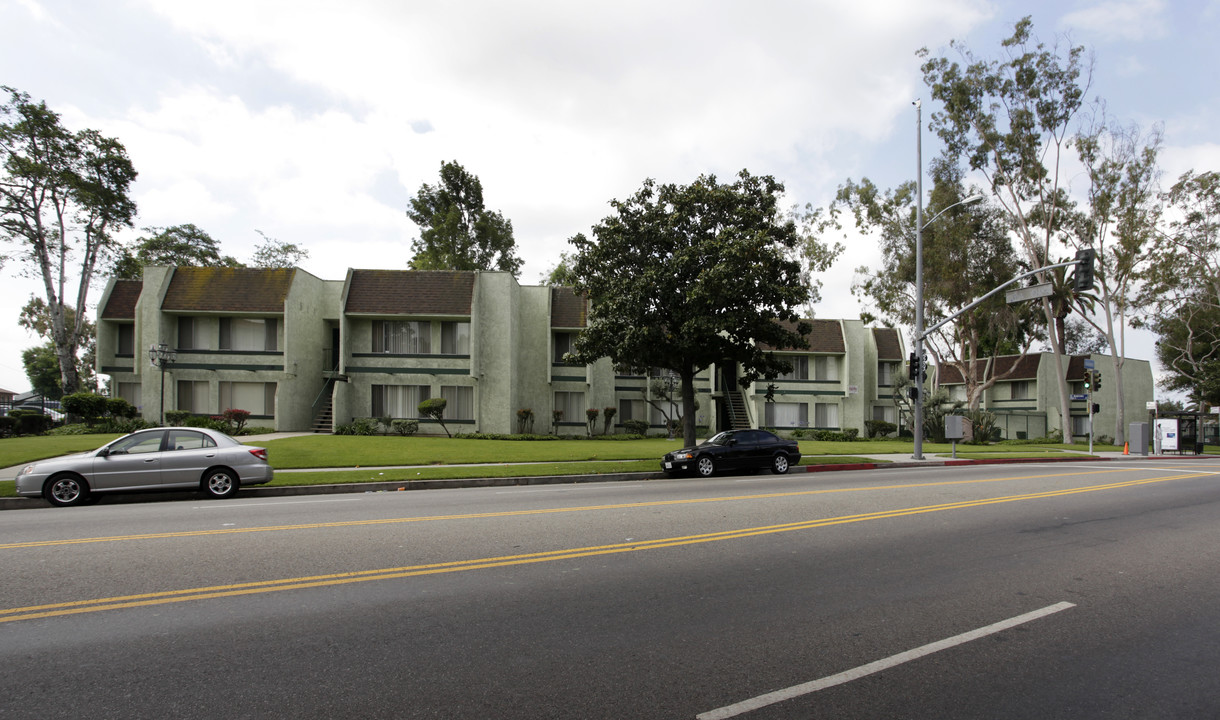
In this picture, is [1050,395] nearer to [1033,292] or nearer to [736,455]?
[1033,292]

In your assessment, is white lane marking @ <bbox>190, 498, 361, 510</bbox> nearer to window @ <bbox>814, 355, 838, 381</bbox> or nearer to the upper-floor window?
the upper-floor window

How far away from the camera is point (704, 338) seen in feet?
61.9

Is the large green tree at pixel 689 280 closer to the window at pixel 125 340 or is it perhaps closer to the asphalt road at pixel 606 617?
the asphalt road at pixel 606 617

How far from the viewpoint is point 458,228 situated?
49.6 meters

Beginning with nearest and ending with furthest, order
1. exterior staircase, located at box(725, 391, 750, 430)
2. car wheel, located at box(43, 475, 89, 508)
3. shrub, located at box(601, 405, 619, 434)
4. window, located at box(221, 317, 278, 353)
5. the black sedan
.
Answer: car wheel, located at box(43, 475, 89, 508)
the black sedan
window, located at box(221, 317, 278, 353)
shrub, located at box(601, 405, 619, 434)
exterior staircase, located at box(725, 391, 750, 430)

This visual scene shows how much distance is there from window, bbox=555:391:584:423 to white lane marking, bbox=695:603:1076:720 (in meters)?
28.5

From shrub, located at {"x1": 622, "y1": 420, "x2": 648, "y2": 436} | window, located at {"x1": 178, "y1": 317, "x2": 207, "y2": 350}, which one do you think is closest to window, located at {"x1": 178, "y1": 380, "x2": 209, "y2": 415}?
window, located at {"x1": 178, "y1": 317, "x2": 207, "y2": 350}

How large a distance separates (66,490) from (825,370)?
35.7m

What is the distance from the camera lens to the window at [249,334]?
29828mm

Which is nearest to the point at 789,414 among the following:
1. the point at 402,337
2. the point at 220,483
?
the point at 402,337

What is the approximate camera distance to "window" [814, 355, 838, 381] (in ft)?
129

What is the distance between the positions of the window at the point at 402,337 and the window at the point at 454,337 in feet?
1.95

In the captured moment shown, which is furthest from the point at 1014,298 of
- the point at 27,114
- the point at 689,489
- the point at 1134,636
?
the point at 27,114

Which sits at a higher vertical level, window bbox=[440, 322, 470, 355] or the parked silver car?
window bbox=[440, 322, 470, 355]
